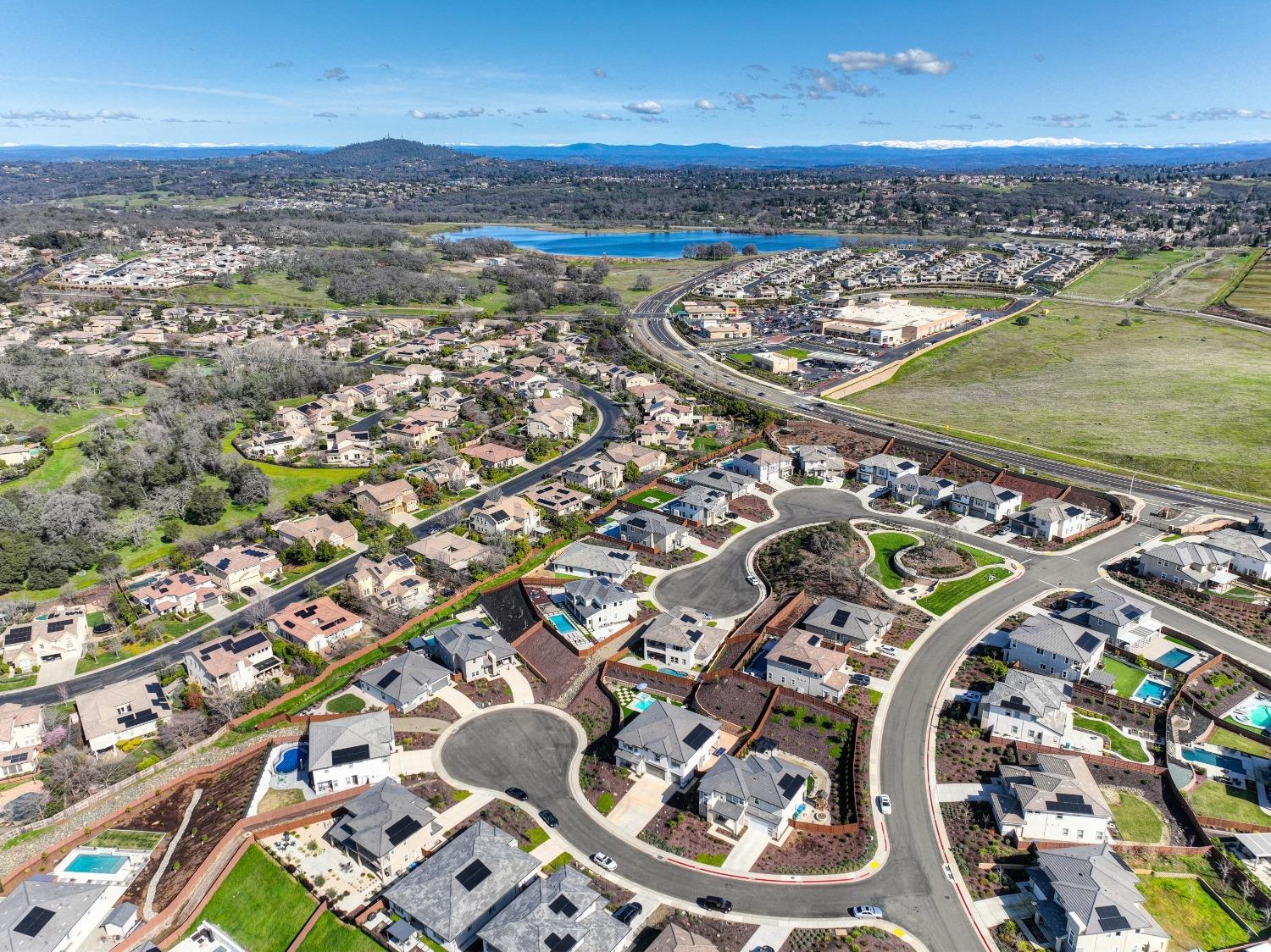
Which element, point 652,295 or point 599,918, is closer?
point 599,918

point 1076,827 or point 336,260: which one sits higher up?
point 336,260

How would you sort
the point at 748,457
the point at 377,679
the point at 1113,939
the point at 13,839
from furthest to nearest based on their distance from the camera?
the point at 748,457 → the point at 377,679 → the point at 13,839 → the point at 1113,939

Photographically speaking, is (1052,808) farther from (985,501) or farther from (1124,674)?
(985,501)

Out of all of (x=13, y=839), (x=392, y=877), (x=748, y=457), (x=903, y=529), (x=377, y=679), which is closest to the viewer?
(x=392, y=877)

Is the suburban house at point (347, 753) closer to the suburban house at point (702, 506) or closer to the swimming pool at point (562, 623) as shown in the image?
the swimming pool at point (562, 623)

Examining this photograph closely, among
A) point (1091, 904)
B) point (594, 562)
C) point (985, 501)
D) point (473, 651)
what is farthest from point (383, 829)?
point (985, 501)

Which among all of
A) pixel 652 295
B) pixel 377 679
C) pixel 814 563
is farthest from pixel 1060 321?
pixel 377 679

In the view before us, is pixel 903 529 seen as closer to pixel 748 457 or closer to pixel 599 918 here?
pixel 748 457

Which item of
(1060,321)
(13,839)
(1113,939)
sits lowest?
(13,839)
